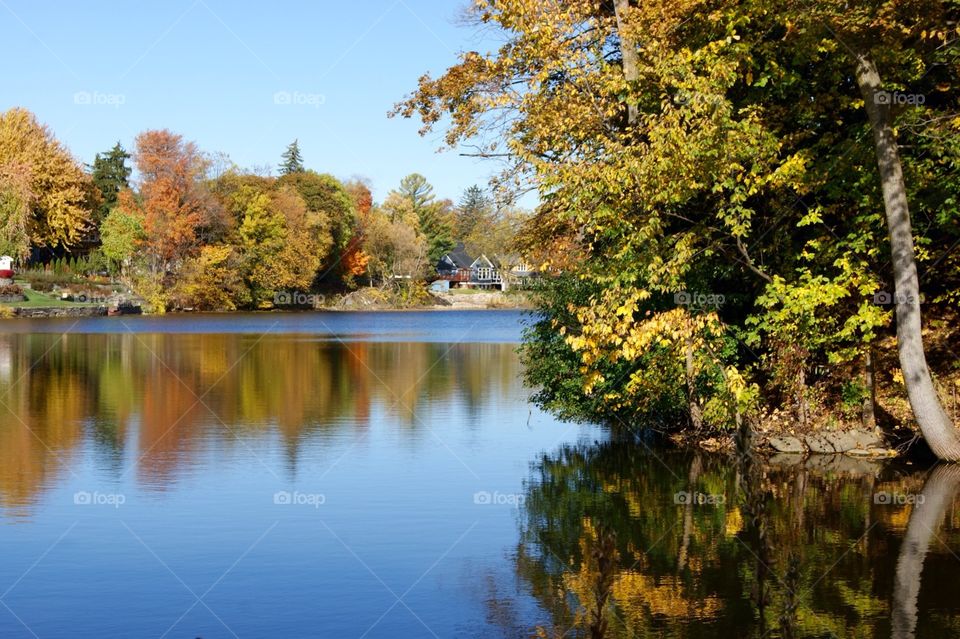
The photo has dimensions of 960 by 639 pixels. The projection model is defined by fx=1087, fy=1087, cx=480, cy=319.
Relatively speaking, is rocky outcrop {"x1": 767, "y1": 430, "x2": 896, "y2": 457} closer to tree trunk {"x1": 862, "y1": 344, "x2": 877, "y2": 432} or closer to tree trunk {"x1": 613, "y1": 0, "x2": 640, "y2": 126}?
tree trunk {"x1": 862, "y1": 344, "x2": 877, "y2": 432}

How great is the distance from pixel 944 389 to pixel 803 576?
9.29 m

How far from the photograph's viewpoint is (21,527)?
1320 centimetres

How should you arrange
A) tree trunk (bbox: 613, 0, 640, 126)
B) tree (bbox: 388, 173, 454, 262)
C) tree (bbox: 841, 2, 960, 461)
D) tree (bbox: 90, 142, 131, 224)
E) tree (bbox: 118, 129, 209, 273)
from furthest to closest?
tree (bbox: 388, 173, 454, 262) → tree (bbox: 90, 142, 131, 224) → tree (bbox: 118, 129, 209, 273) → tree trunk (bbox: 613, 0, 640, 126) → tree (bbox: 841, 2, 960, 461)

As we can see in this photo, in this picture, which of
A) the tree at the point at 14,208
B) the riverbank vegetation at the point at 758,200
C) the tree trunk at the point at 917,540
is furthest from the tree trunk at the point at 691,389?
the tree at the point at 14,208

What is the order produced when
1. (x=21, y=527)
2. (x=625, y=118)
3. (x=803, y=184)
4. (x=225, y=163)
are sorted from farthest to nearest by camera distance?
(x=225, y=163) < (x=625, y=118) < (x=803, y=184) < (x=21, y=527)

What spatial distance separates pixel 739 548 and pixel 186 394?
61.7ft

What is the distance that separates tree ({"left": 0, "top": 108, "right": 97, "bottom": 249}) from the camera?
264 ft

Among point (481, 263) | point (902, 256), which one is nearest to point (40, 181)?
point (902, 256)

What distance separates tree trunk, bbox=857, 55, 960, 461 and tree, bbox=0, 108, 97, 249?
243 feet

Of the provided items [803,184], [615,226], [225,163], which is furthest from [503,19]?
[225,163]

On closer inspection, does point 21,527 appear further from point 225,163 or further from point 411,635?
point 225,163

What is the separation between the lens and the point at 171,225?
91.5 metres

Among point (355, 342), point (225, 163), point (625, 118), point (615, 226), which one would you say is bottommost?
point (355, 342)

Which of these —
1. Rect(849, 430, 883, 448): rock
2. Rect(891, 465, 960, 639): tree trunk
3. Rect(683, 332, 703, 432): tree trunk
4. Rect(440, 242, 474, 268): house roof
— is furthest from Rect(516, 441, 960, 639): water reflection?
Rect(440, 242, 474, 268): house roof
